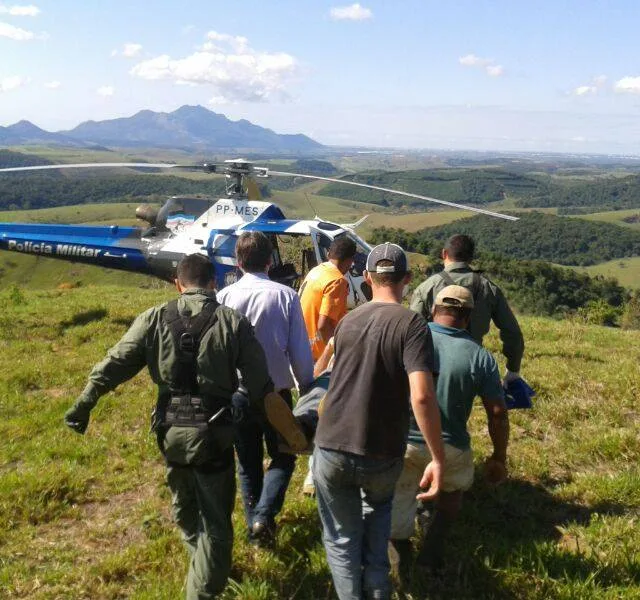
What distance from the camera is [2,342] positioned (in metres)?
9.17

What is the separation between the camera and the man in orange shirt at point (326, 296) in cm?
467

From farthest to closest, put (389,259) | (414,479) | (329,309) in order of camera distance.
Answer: (329,309) → (414,479) → (389,259)

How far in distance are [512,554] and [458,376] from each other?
4.17 ft

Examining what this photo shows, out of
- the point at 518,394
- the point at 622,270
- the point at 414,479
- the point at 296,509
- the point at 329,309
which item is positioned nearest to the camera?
the point at 414,479

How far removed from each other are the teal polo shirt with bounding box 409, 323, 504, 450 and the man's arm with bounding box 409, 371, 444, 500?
0.52 metres

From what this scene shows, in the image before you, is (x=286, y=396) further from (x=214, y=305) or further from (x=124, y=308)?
(x=124, y=308)

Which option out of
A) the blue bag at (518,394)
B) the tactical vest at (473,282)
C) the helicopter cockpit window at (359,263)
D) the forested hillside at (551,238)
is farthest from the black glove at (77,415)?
the forested hillside at (551,238)

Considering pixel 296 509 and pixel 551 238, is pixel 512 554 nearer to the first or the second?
pixel 296 509

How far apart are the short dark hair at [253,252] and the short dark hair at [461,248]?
65.8 inches

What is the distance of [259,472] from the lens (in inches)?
161

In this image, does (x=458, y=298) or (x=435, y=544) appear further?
(x=435, y=544)

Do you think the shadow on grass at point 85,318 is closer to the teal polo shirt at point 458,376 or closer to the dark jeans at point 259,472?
the dark jeans at point 259,472

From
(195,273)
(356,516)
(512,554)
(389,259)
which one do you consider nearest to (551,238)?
(512,554)

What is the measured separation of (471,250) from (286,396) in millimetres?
1978
